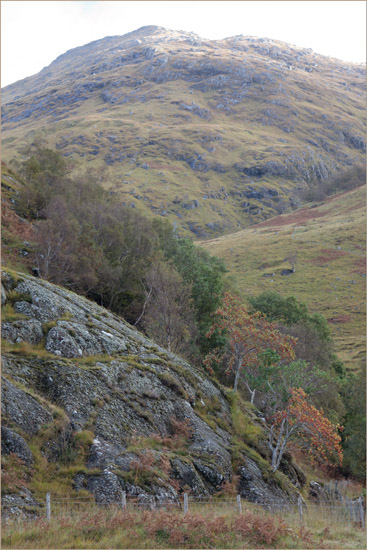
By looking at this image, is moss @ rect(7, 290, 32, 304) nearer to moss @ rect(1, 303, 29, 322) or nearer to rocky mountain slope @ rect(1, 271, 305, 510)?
rocky mountain slope @ rect(1, 271, 305, 510)

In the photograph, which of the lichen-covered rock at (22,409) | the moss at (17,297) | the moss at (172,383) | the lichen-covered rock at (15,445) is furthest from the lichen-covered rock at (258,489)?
the moss at (17,297)

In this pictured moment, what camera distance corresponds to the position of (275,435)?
1331 inches

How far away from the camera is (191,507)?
61.4 ft

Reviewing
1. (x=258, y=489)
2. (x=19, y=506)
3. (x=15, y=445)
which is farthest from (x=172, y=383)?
(x=19, y=506)

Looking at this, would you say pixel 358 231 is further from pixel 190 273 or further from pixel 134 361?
pixel 134 361

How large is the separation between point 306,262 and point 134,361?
13427 centimetres

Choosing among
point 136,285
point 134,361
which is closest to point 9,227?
point 136,285

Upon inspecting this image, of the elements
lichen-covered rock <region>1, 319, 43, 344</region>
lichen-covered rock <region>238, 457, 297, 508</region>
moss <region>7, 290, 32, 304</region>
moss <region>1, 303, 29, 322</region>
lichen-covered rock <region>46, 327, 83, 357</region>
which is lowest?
lichen-covered rock <region>238, 457, 297, 508</region>

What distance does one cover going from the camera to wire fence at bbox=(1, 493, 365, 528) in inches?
582

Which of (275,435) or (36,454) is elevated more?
(36,454)

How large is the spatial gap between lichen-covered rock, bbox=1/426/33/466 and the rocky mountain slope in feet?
0.14

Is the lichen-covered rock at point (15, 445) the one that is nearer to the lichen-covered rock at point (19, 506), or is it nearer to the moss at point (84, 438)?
the lichen-covered rock at point (19, 506)

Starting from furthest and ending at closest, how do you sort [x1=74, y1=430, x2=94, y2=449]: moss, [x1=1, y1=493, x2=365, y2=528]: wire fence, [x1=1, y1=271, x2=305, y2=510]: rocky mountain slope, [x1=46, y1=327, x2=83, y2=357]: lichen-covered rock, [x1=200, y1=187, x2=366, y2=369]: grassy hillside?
[x1=200, y1=187, x2=366, y2=369]: grassy hillside < [x1=46, y1=327, x2=83, y2=357]: lichen-covered rock < [x1=74, y1=430, x2=94, y2=449]: moss < [x1=1, y1=271, x2=305, y2=510]: rocky mountain slope < [x1=1, y1=493, x2=365, y2=528]: wire fence

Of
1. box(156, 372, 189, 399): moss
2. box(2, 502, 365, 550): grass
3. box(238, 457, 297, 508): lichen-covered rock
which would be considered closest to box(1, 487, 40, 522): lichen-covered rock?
box(2, 502, 365, 550): grass
